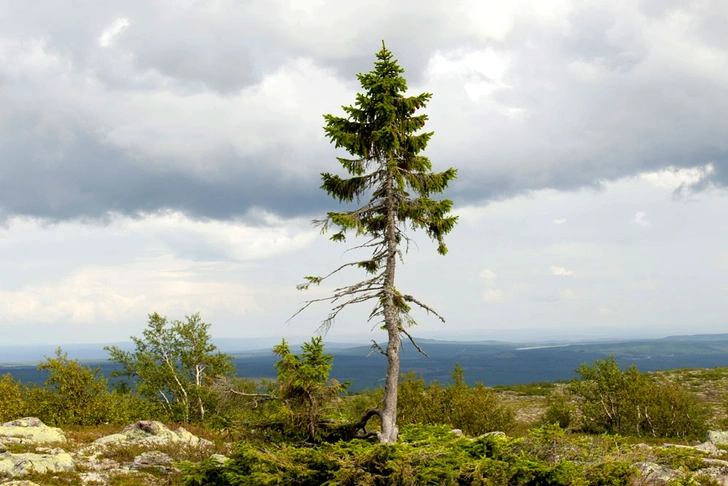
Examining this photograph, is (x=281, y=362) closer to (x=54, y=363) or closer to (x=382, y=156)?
(x=382, y=156)

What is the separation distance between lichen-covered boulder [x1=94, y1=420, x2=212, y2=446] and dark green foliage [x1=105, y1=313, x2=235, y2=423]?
17002mm

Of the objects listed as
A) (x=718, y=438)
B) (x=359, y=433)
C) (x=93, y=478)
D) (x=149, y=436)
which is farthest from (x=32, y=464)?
(x=718, y=438)

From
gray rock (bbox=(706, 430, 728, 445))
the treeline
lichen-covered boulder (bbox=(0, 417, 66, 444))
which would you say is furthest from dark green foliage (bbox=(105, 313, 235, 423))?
gray rock (bbox=(706, 430, 728, 445))

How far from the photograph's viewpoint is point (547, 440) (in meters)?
11.0

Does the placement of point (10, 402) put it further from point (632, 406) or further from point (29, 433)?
point (632, 406)

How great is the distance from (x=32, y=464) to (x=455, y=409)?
969 inches

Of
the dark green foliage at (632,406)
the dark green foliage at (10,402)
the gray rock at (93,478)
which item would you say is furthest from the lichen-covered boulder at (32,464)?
the dark green foliage at (632,406)

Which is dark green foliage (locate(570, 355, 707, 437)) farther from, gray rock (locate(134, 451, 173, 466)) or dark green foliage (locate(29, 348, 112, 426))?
dark green foliage (locate(29, 348, 112, 426))

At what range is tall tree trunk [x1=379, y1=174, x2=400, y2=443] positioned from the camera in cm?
1352

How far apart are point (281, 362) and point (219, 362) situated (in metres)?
36.1

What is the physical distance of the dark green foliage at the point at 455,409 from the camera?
102 feet

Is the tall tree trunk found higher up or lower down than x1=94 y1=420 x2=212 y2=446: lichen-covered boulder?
higher up

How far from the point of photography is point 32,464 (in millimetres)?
17062

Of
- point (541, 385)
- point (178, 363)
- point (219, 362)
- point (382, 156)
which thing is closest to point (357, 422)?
point (382, 156)
